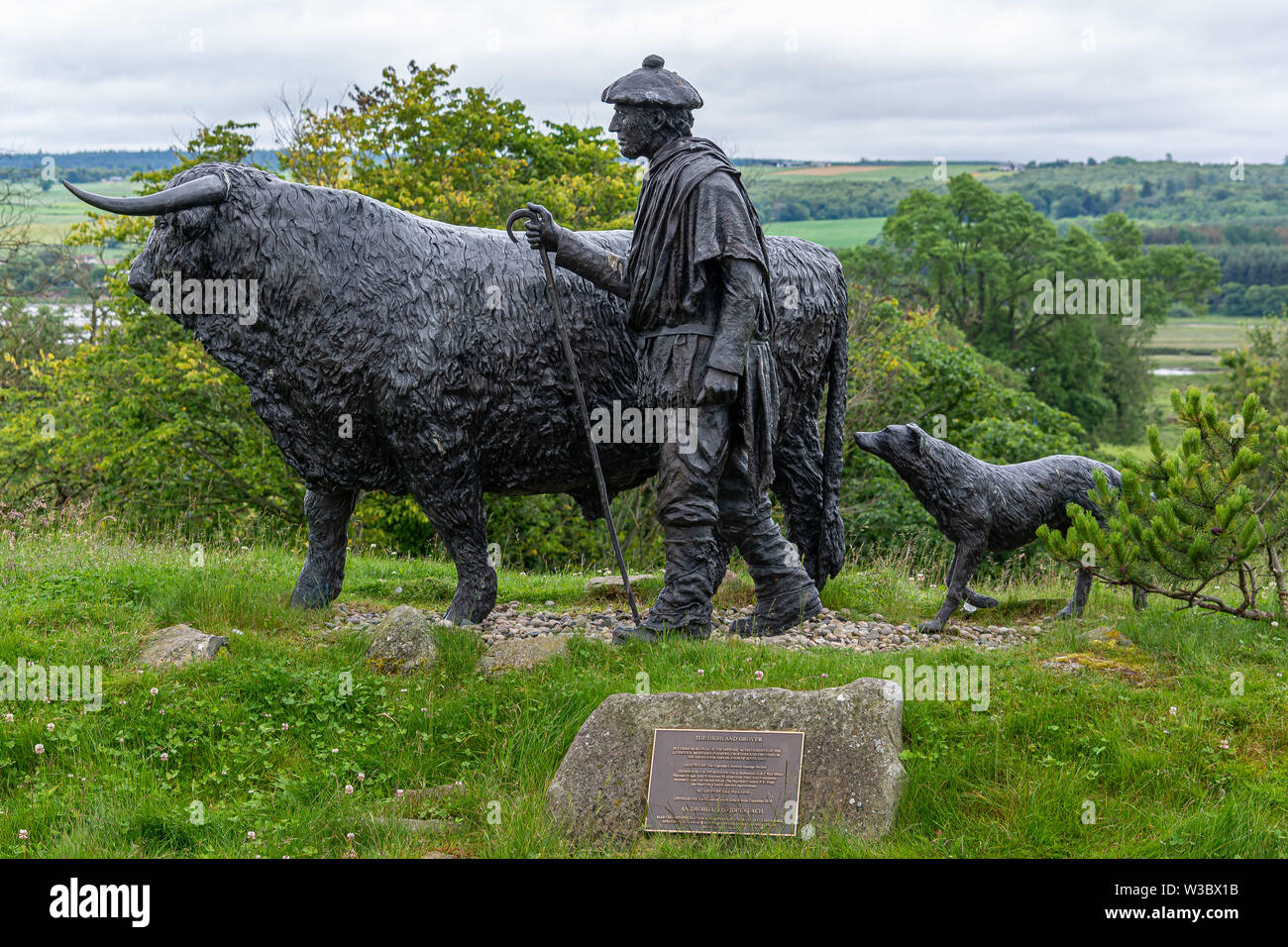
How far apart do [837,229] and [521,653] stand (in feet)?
139

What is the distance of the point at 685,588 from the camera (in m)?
6.32

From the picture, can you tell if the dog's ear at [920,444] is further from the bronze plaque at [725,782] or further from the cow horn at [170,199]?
the cow horn at [170,199]

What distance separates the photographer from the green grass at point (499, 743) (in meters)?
4.54

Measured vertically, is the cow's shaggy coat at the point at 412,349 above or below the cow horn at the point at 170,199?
below

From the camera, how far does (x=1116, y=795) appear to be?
4.71 m

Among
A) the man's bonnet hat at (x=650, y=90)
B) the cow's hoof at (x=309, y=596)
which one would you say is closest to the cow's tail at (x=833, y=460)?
the man's bonnet hat at (x=650, y=90)

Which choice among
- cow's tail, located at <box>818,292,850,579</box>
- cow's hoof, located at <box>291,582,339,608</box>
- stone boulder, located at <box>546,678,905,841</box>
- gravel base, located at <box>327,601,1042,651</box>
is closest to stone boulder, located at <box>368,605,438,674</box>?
gravel base, located at <box>327,601,1042,651</box>

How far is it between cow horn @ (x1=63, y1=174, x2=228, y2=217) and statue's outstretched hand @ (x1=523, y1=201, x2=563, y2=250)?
1.62 meters

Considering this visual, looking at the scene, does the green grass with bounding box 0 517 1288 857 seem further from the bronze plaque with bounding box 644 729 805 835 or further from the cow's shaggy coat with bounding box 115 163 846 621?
the cow's shaggy coat with bounding box 115 163 846 621

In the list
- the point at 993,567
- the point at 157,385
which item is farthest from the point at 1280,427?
the point at 157,385

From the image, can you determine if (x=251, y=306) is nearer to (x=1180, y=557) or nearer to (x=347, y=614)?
(x=347, y=614)

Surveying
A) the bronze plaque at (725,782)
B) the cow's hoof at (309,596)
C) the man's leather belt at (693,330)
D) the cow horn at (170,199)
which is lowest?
the bronze plaque at (725,782)

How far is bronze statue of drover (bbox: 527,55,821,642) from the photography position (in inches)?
234

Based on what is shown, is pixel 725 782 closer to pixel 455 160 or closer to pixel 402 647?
pixel 402 647
